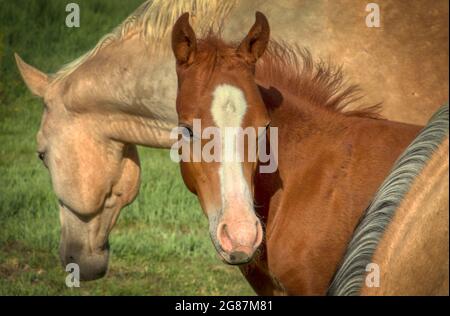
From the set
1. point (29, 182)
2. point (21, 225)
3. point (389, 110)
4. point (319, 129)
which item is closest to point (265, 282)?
point (319, 129)

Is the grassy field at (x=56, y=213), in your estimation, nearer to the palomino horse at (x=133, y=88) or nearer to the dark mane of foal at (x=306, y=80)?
the palomino horse at (x=133, y=88)

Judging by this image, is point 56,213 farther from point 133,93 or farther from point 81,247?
point 133,93

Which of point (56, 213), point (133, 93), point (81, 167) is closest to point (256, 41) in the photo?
point (133, 93)

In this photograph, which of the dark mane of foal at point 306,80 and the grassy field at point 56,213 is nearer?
the dark mane of foal at point 306,80

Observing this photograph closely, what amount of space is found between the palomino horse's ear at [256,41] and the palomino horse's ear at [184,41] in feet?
0.71

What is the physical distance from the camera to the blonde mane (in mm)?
4875

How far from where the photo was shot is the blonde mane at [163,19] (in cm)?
488

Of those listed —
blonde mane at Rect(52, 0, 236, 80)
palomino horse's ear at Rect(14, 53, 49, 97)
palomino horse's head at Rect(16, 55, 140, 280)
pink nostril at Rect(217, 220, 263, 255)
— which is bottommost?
pink nostril at Rect(217, 220, 263, 255)

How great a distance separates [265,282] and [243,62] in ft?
3.57

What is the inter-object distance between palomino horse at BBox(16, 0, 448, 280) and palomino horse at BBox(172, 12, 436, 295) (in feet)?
2.88
